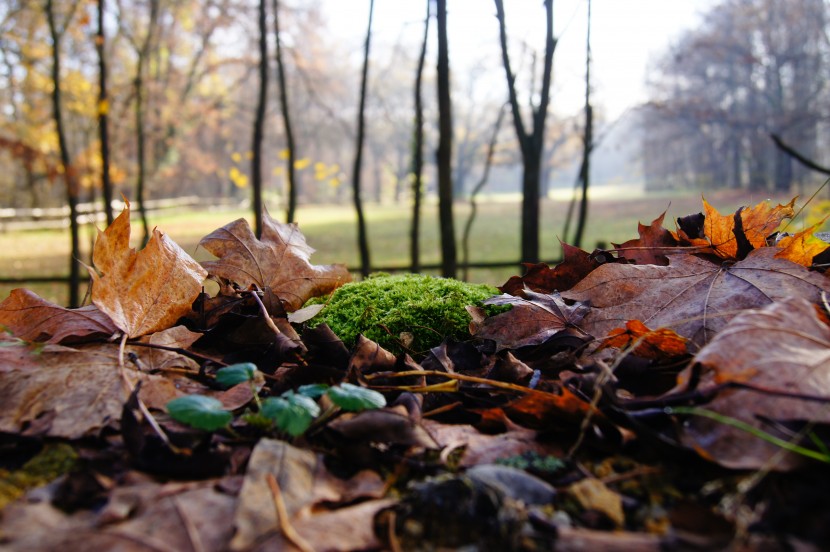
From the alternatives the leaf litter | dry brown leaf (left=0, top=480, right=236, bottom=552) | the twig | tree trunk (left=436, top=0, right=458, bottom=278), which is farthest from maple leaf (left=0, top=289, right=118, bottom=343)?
tree trunk (left=436, top=0, right=458, bottom=278)

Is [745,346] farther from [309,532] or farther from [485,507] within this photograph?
[309,532]

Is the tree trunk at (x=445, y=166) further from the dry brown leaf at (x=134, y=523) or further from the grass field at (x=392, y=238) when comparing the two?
the grass field at (x=392, y=238)

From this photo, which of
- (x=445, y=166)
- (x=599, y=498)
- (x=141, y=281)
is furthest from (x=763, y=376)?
(x=445, y=166)

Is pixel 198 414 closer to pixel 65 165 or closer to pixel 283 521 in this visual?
pixel 283 521

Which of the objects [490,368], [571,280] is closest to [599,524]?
[490,368]

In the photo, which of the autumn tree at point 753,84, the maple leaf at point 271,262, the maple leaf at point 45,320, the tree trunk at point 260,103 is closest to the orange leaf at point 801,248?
the maple leaf at point 271,262
